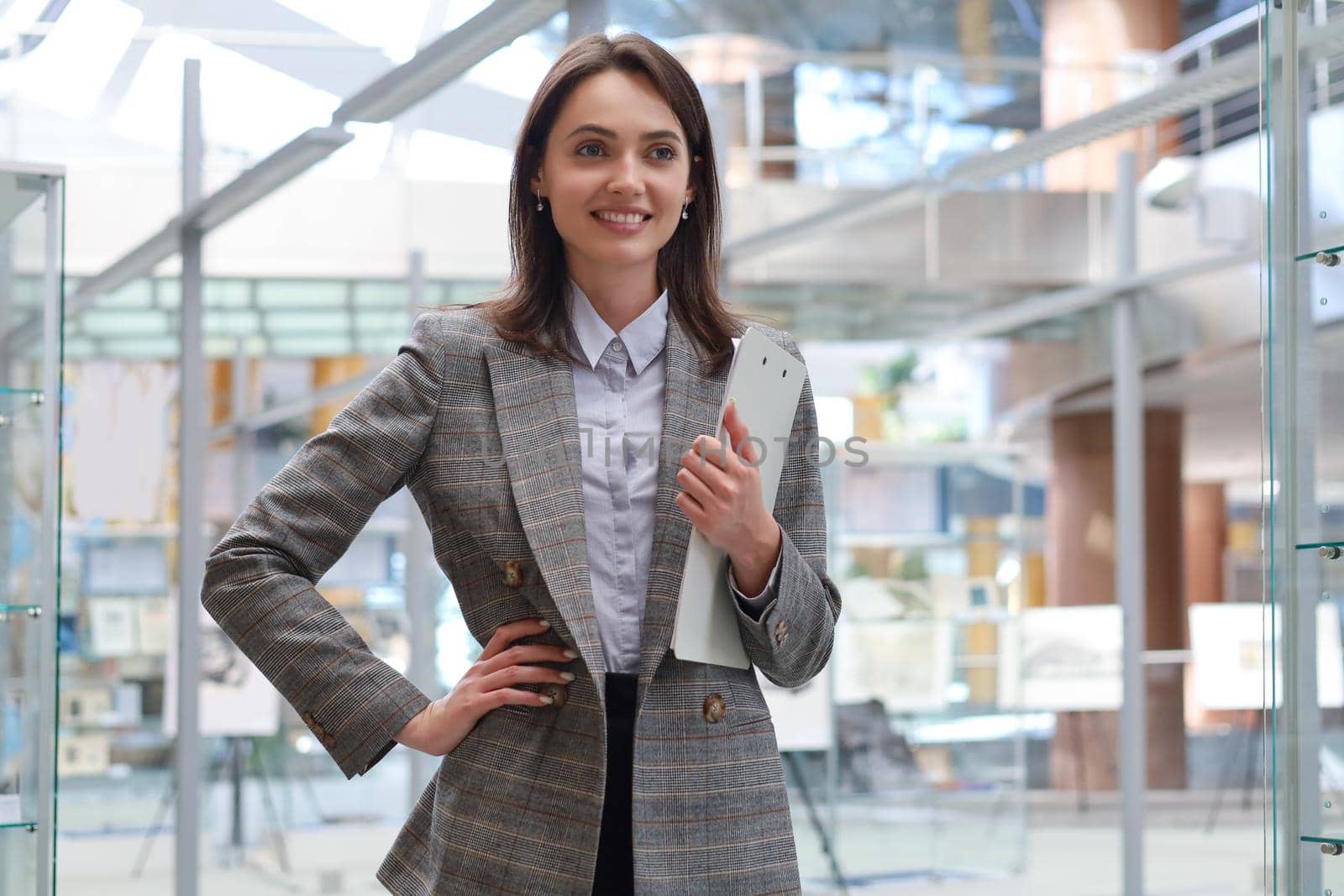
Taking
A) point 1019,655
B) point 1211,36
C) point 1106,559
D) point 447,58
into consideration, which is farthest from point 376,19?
point 1106,559

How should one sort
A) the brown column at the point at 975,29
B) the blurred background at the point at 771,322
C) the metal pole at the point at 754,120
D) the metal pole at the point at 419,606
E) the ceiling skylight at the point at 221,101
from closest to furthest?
1. the blurred background at the point at 771,322
2. the ceiling skylight at the point at 221,101
3. the metal pole at the point at 419,606
4. the metal pole at the point at 754,120
5. the brown column at the point at 975,29

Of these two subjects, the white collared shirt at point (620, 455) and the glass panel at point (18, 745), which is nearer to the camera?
the white collared shirt at point (620, 455)

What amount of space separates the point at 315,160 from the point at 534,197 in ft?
8.00

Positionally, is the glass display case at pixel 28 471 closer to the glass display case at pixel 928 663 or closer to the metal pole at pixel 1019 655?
the glass display case at pixel 928 663

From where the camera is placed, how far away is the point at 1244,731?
8930 mm

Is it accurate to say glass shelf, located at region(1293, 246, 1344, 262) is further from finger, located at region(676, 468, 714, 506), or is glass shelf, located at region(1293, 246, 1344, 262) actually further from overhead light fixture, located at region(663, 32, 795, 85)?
overhead light fixture, located at region(663, 32, 795, 85)

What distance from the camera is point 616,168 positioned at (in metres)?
1.41

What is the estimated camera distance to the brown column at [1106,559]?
27.5 feet

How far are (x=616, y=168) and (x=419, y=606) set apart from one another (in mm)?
3467

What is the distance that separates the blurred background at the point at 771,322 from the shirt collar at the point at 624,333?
0.59ft

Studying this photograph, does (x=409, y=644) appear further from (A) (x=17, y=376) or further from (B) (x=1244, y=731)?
(B) (x=1244, y=731)

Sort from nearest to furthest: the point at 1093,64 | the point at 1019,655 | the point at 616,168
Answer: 1. the point at 616,168
2. the point at 1019,655
3. the point at 1093,64

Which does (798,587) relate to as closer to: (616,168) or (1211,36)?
(616,168)

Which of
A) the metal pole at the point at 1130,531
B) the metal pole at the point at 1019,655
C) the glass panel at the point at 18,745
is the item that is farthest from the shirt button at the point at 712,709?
the metal pole at the point at 1019,655
